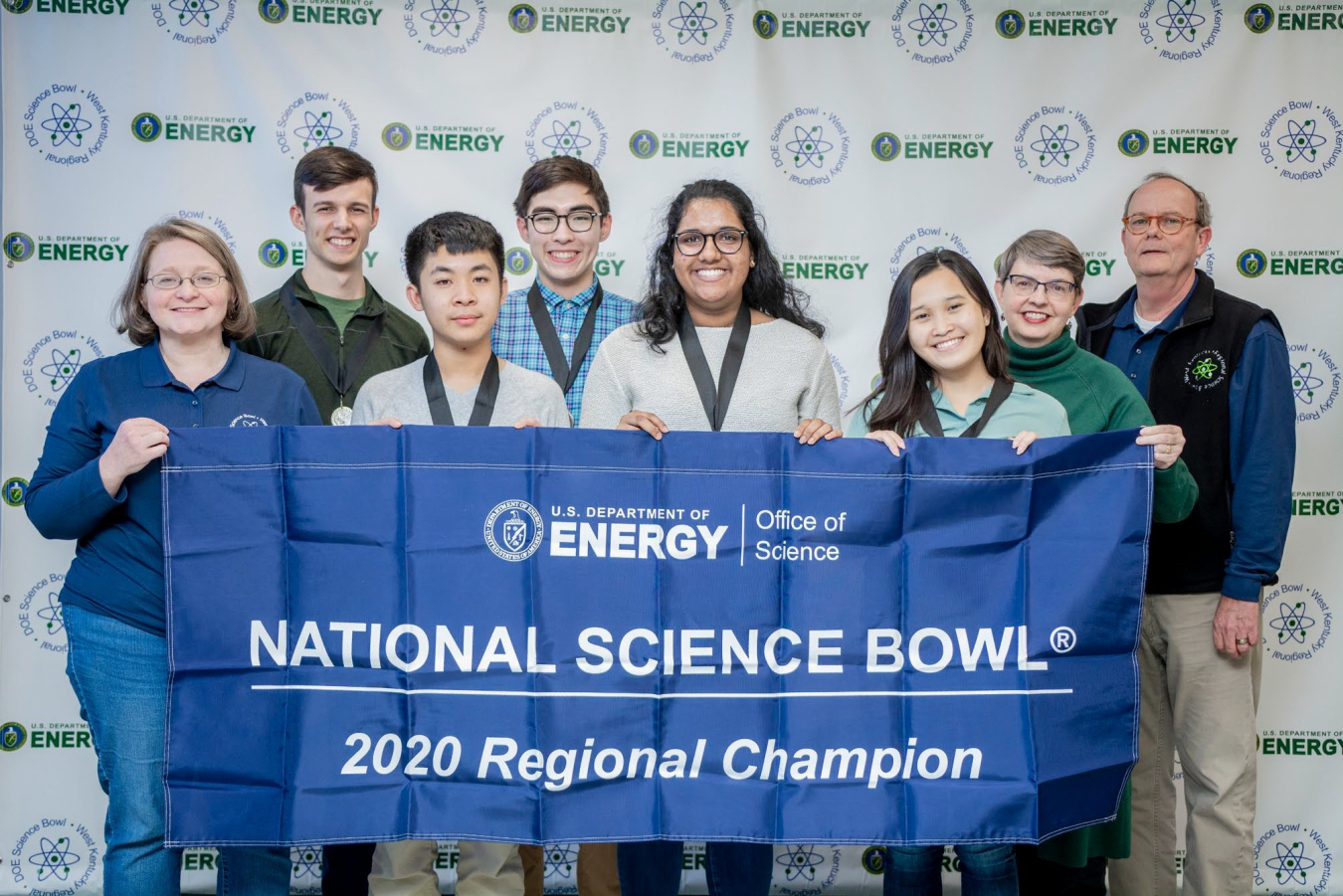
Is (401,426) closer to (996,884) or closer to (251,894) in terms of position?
(251,894)

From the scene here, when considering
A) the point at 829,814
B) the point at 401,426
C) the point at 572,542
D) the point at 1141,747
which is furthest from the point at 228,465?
the point at 1141,747

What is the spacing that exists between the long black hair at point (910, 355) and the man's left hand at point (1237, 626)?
1.10m

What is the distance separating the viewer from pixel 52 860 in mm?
4219

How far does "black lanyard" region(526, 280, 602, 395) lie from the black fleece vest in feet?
5.84

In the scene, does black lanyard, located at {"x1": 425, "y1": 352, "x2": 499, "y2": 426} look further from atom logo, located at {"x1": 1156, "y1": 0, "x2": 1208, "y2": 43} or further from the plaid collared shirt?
atom logo, located at {"x1": 1156, "y1": 0, "x2": 1208, "y2": 43}

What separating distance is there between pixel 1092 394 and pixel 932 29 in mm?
1819

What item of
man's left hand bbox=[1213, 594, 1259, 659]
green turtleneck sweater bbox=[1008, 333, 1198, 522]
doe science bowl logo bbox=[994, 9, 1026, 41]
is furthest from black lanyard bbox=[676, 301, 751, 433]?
doe science bowl logo bbox=[994, 9, 1026, 41]

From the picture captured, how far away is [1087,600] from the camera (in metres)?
2.79

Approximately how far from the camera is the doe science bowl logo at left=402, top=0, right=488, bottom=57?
4.24 metres

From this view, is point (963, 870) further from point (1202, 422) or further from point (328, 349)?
point (328, 349)

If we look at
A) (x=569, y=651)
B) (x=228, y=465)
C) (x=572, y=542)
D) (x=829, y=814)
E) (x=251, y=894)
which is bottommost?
(x=251, y=894)

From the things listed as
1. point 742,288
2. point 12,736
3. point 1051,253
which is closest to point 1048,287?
point 1051,253

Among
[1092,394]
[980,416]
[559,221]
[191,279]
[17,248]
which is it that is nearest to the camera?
[191,279]

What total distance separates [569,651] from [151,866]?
116 cm
